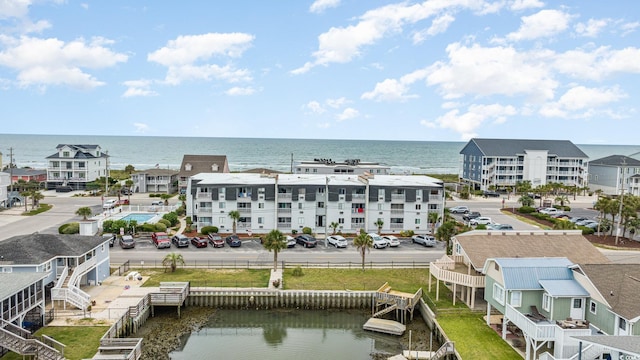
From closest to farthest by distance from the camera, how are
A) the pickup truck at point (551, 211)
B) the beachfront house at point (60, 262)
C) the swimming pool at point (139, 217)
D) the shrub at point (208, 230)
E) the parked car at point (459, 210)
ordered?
the beachfront house at point (60, 262), the shrub at point (208, 230), the swimming pool at point (139, 217), the pickup truck at point (551, 211), the parked car at point (459, 210)

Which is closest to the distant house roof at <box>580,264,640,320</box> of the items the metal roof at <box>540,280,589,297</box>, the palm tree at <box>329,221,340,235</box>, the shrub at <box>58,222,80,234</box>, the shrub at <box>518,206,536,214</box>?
the metal roof at <box>540,280,589,297</box>

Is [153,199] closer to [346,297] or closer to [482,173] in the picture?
[346,297]

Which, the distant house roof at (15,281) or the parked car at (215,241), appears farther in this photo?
the parked car at (215,241)

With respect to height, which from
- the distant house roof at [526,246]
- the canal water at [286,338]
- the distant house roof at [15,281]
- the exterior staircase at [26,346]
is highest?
the distant house roof at [526,246]

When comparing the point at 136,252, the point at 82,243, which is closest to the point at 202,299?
the point at 82,243

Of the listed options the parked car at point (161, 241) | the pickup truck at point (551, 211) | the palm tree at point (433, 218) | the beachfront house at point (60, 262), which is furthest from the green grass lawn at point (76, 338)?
the pickup truck at point (551, 211)

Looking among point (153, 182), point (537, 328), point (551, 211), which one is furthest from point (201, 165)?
point (537, 328)

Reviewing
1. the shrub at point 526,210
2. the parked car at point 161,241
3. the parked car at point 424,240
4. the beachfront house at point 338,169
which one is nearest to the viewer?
the parked car at point 161,241

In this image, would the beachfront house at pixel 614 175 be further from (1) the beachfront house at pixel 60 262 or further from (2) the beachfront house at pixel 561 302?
(1) the beachfront house at pixel 60 262
